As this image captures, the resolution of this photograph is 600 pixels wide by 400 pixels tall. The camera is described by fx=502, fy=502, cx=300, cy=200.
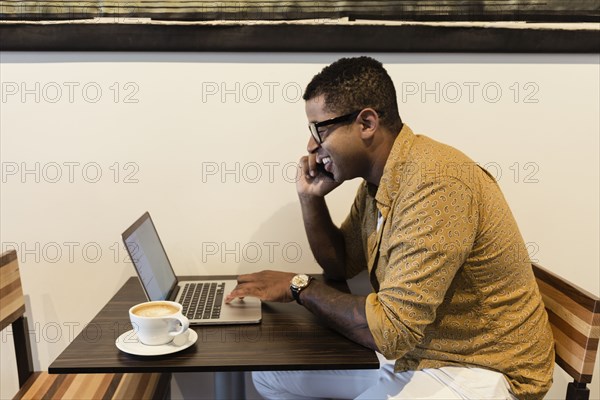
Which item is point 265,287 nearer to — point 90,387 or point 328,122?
point 328,122

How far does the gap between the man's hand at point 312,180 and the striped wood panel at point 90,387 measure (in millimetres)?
686

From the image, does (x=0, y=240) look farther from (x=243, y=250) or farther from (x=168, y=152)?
(x=243, y=250)

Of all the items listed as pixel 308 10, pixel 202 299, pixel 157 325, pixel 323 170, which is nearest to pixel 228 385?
pixel 202 299

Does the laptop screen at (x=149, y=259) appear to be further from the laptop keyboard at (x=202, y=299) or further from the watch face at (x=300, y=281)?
the watch face at (x=300, y=281)

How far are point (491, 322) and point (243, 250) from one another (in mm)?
807

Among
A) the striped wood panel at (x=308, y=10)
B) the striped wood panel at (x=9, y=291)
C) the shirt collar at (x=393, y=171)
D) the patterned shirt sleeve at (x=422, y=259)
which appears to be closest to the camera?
the patterned shirt sleeve at (x=422, y=259)

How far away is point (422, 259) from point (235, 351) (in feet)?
1.42

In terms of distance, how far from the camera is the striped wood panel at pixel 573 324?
3.49ft

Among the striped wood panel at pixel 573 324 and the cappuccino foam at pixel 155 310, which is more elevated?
the cappuccino foam at pixel 155 310

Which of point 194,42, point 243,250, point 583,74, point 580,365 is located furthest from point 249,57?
point 580,365

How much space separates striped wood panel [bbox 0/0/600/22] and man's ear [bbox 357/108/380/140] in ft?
1.66

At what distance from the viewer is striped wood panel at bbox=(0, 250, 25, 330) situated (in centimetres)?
132

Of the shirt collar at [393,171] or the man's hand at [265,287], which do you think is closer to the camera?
the shirt collar at [393,171]

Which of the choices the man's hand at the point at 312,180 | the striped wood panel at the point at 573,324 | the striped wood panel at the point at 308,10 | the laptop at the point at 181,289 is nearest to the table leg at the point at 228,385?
the laptop at the point at 181,289
